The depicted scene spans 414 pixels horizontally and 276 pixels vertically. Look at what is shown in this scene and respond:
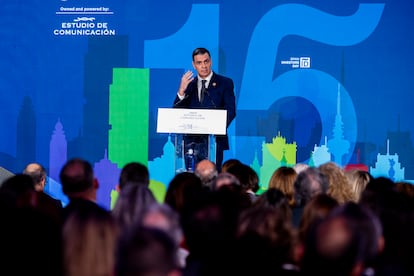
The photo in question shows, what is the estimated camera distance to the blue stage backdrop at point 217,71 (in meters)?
9.47

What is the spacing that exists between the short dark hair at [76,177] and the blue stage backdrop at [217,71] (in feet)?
17.1

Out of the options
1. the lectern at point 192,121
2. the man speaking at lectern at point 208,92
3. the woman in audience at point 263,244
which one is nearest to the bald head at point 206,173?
the lectern at point 192,121

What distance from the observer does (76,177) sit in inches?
175

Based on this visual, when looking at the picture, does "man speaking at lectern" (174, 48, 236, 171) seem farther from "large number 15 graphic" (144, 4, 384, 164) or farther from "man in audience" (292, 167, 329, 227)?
"man in audience" (292, 167, 329, 227)

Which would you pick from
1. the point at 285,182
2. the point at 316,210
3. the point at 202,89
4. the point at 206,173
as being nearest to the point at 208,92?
the point at 202,89

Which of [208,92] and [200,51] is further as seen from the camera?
[200,51]

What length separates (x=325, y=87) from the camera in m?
9.50

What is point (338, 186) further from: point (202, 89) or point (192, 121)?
point (202, 89)

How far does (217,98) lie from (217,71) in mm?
626

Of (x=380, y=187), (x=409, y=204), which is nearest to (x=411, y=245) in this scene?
(x=409, y=204)

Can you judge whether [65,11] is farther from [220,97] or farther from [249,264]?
[249,264]

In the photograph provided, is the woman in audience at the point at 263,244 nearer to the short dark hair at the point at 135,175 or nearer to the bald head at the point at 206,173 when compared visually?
the short dark hair at the point at 135,175

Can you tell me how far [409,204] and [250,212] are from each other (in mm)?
1012

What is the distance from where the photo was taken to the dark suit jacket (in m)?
9.02
